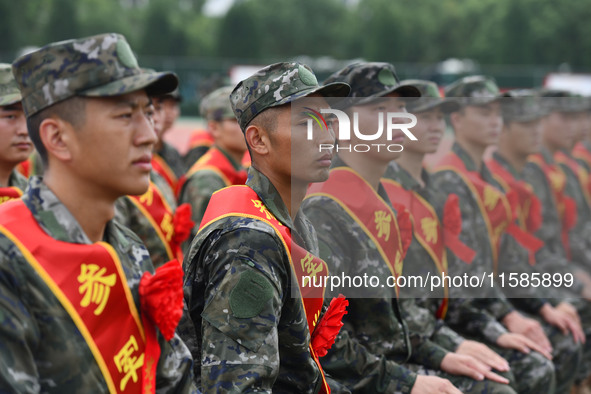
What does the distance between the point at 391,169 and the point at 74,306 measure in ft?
6.78

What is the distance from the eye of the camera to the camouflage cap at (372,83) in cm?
306

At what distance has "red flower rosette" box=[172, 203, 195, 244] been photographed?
13.0 feet

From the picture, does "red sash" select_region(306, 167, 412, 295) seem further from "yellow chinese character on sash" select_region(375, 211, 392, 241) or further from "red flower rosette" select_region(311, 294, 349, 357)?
"red flower rosette" select_region(311, 294, 349, 357)

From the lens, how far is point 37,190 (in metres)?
1.85

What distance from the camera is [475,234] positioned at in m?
4.03

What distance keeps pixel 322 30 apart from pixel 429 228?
170ft

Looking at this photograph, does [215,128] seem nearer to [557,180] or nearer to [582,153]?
[557,180]

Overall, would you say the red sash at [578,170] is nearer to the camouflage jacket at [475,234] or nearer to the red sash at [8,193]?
the camouflage jacket at [475,234]

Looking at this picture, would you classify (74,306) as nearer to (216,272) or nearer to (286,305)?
(216,272)

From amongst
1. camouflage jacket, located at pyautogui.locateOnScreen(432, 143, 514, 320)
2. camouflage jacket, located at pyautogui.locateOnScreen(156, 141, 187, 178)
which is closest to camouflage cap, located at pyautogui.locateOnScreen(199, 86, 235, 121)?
camouflage jacket, located at pyautogui.locateOnScreen(156, 141, 187, 178)

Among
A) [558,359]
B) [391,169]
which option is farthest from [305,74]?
[558,359]

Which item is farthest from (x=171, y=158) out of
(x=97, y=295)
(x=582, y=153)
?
(x=582, y=153)

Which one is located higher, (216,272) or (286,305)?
(216,272)

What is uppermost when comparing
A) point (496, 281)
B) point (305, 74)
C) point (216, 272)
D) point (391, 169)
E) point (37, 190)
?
point (305, 74)
